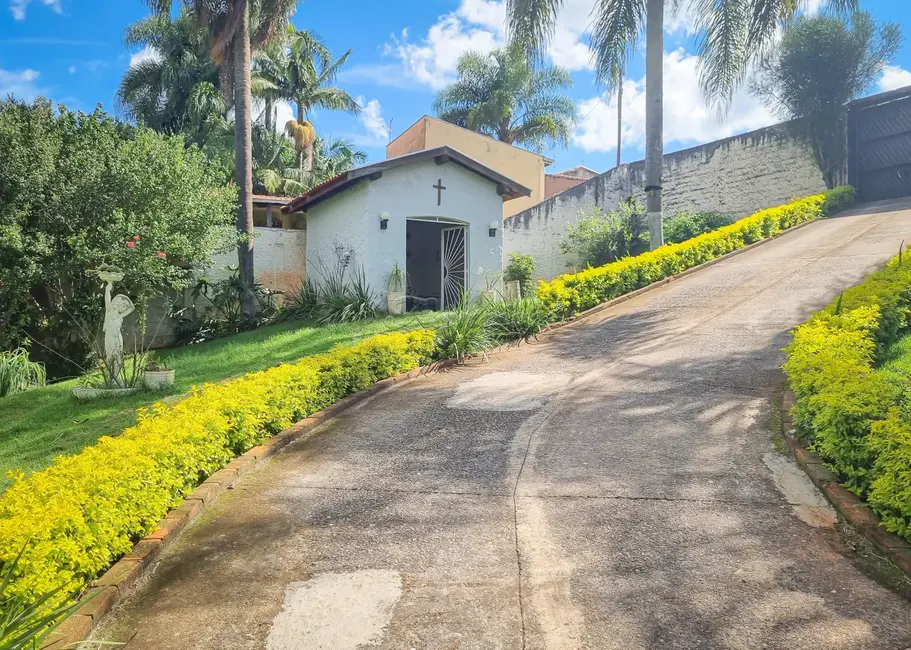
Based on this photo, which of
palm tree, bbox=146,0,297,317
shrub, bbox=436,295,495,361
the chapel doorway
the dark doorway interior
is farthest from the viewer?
the dark doorway interior

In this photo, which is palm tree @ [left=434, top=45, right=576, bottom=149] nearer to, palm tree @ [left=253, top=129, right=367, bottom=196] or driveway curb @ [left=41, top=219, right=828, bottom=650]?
palm tree @ [left=253, top=129, right=367, bottom=196]

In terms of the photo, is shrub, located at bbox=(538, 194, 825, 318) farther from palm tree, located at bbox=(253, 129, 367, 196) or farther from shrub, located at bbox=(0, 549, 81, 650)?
palm tree, located at bbox=(253, 129, 367, 196)

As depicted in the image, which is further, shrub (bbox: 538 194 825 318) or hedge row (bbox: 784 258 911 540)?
shrub (bbox: 538 194 825 318)

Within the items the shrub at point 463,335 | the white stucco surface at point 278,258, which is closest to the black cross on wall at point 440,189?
the white stucco surface at point 278,258

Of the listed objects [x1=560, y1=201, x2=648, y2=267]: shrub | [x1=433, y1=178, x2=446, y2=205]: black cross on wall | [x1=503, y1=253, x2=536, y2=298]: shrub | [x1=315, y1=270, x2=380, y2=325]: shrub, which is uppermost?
[x1=433, y1=178, x2=446, y2=205]: black cross on wall

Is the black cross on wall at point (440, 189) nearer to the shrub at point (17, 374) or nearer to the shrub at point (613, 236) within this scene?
the shrub at point (613, 236)

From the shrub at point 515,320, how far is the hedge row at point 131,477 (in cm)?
337

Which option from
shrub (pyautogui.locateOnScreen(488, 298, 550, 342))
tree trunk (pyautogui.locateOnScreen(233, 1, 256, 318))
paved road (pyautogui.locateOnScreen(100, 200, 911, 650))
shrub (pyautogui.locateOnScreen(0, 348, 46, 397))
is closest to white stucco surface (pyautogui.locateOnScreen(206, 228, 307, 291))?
tree trunk (pyautogui.locateOnScreen(233, 1, 256, 318))

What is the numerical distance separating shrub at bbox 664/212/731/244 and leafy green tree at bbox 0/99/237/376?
1277cm

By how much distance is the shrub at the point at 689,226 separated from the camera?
18609 mm

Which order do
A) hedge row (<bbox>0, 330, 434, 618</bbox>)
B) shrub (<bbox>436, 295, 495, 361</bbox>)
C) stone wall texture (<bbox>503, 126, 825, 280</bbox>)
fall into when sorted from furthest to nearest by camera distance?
stone wall texture (<bbox>503, 126, 825, 280</bbox>) < shrub (<bbox>436, 295, 495, 361</bbox>) < hedge row (<bbox>0, 330, 434, 618</bbox>)

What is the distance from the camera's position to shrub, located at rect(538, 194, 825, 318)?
10617 mm

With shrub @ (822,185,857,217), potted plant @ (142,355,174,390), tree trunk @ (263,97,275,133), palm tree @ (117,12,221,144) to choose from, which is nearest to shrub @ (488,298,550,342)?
potted plant @ (142,355,174,390)

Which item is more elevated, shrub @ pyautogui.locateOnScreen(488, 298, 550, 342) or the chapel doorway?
the chapel doorway
